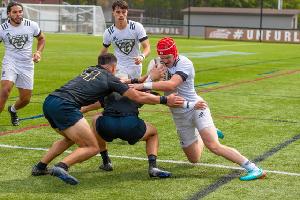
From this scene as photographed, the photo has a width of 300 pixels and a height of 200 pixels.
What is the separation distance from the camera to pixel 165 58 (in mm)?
7211

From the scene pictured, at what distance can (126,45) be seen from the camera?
1043 cm

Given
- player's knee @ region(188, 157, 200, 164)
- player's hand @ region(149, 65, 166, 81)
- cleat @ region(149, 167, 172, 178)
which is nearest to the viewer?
cleat @ region(149, 167, 172, 178)

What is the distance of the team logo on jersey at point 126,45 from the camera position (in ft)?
34.1

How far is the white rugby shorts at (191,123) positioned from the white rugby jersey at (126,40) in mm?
2985

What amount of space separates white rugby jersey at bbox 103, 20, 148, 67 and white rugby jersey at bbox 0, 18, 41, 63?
1.31m

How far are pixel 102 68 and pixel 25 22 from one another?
4075mm

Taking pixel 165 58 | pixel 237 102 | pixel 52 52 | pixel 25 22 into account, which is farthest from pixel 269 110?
pixel 52 52

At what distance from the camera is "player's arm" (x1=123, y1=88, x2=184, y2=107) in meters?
6.88

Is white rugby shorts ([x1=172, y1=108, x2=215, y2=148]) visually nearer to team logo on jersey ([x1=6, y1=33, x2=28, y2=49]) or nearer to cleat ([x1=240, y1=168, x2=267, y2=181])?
cleat ([x1=240, y1=168, x2=267, y2=181])

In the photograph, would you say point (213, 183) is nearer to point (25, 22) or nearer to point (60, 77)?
point (25, 22)

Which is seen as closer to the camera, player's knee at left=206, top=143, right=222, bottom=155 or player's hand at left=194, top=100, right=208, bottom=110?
player's hand at left=194, top=100, right=208, bottom=110

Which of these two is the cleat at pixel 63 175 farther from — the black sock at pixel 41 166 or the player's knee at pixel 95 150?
the black sock at pixel 41 166

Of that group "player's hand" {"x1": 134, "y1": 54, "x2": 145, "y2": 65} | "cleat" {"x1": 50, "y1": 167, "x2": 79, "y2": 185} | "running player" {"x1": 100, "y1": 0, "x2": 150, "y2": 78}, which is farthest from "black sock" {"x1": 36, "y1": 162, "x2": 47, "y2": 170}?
"running player" {"x1": 100, "y1": 0, "x2": 150, "y2": 78}

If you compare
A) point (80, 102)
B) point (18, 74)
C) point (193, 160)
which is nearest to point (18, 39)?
point (18, 74)
